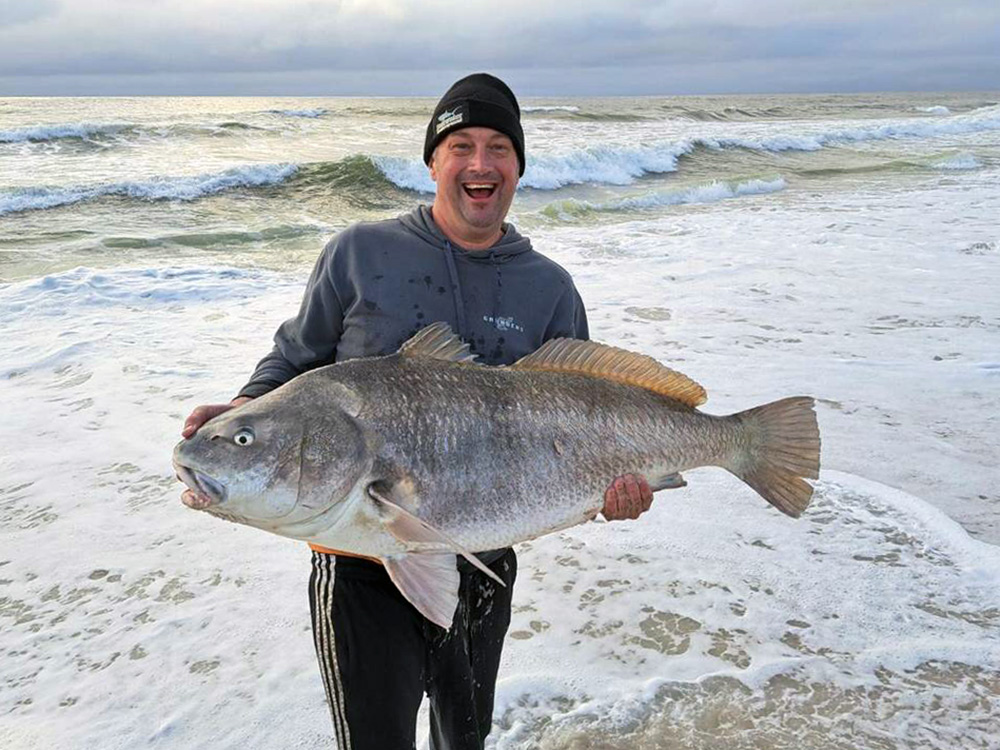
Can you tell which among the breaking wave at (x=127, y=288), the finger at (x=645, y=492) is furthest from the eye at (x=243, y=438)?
the breaking wave at (x=127, y=288)

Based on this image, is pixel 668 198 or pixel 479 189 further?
pixel 668 198

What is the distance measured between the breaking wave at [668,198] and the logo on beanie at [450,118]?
14.6 metres

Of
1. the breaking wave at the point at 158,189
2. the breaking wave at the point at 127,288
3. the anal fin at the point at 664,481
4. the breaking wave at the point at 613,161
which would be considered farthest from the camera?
the breaking wave at the point at 613,161

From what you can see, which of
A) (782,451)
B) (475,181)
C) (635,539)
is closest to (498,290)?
(475,181)

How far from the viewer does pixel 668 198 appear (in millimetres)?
20188

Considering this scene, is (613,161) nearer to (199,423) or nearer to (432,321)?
(432,321)

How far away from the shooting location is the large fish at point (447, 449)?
6.93 ft

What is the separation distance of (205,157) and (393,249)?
2325 centimetres

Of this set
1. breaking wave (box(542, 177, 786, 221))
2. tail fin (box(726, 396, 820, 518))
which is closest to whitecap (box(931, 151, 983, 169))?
breaking wave (box(542, 177, 786, 221))

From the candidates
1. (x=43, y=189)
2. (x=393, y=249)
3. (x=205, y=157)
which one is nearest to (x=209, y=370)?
(x=393, y=249)

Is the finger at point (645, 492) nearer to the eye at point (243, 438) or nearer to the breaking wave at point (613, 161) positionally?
the eye at point (243, 438)

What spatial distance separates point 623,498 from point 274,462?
41.9 inches

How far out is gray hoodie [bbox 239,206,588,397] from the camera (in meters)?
2.67

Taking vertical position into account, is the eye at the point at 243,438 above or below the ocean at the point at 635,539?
above
